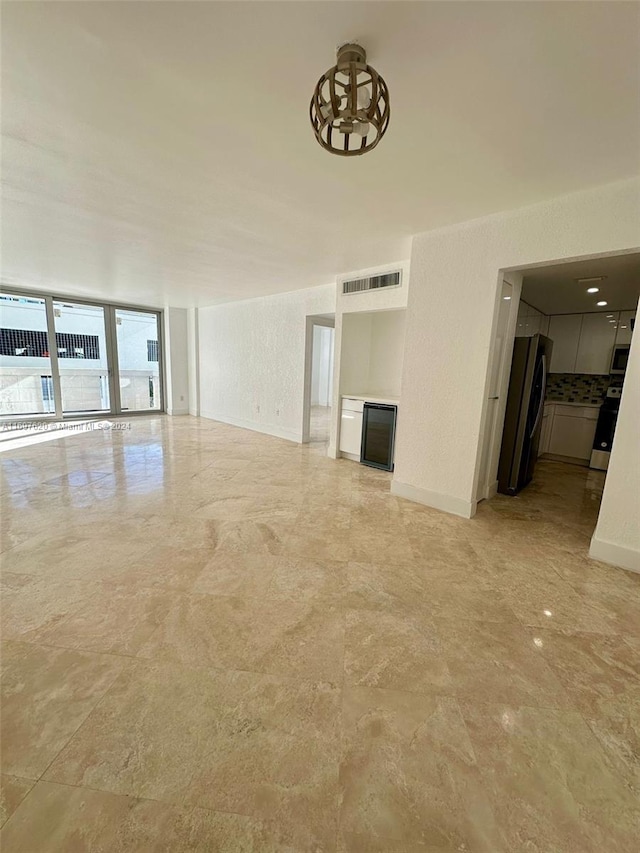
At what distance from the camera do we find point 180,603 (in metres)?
1.86

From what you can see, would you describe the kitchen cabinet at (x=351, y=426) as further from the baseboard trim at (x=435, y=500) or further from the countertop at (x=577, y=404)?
the countertop at (x=577, y=404)

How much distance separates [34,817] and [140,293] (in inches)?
267

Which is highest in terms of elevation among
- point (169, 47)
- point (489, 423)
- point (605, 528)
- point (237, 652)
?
point (169, 47)

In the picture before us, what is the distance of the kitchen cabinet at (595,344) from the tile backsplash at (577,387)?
0.70 feet

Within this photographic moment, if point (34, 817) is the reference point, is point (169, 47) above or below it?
above

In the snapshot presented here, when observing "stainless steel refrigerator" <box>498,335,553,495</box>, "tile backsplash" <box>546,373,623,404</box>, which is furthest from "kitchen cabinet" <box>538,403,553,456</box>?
"stainless steel refrigerator" <box>498,335,553,495</box>

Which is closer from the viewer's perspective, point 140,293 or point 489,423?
point 489,423

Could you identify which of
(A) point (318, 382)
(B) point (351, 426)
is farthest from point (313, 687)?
(A) point (318, 382)

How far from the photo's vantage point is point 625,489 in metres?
2.32

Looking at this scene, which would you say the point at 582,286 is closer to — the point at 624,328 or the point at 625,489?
the point at 624,328

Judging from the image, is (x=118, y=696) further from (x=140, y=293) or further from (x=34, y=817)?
(x=140, y=293)

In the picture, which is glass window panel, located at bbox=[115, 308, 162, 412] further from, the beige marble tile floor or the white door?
the white door

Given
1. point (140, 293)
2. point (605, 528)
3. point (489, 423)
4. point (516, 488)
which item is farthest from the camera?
point (140, 293)

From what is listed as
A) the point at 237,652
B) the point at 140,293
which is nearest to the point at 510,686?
the point at 237,652
